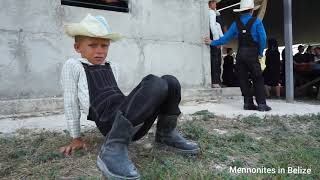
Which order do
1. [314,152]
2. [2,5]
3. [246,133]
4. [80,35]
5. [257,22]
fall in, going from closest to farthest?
[80,35], [314,152], [246,133], [2,5], [257,22]

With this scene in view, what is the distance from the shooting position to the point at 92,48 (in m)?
3.11

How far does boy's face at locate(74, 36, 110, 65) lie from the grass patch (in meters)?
0.75

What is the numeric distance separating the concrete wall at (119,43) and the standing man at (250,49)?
0.87 meters

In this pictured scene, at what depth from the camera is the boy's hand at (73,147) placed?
3.19 m

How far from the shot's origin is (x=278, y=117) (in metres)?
5.22

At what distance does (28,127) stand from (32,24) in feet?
4.71

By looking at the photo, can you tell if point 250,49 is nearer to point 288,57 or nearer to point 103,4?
point 288,57

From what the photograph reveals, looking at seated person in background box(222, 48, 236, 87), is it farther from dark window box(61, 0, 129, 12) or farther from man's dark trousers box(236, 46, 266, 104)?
dark window box(61, 0, 129, 12)

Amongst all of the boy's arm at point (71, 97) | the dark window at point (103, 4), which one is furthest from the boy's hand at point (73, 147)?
the dark window at point (103, 4)

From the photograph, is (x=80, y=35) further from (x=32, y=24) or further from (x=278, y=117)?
(x=278, y=117)

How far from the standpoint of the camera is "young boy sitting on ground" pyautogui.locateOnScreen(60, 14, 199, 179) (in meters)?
2.71

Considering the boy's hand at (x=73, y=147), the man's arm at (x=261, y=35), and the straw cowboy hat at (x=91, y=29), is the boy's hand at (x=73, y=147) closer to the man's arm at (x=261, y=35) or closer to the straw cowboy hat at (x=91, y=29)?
the straw cowboy hat at (x=91, y=29)

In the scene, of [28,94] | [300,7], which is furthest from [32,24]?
[300,7]

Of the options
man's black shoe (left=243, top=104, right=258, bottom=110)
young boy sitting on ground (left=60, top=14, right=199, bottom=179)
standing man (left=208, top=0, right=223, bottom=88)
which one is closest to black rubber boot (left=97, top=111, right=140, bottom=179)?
young boy sitting on ground (left=60, top=14, right=199, bottom=179)
